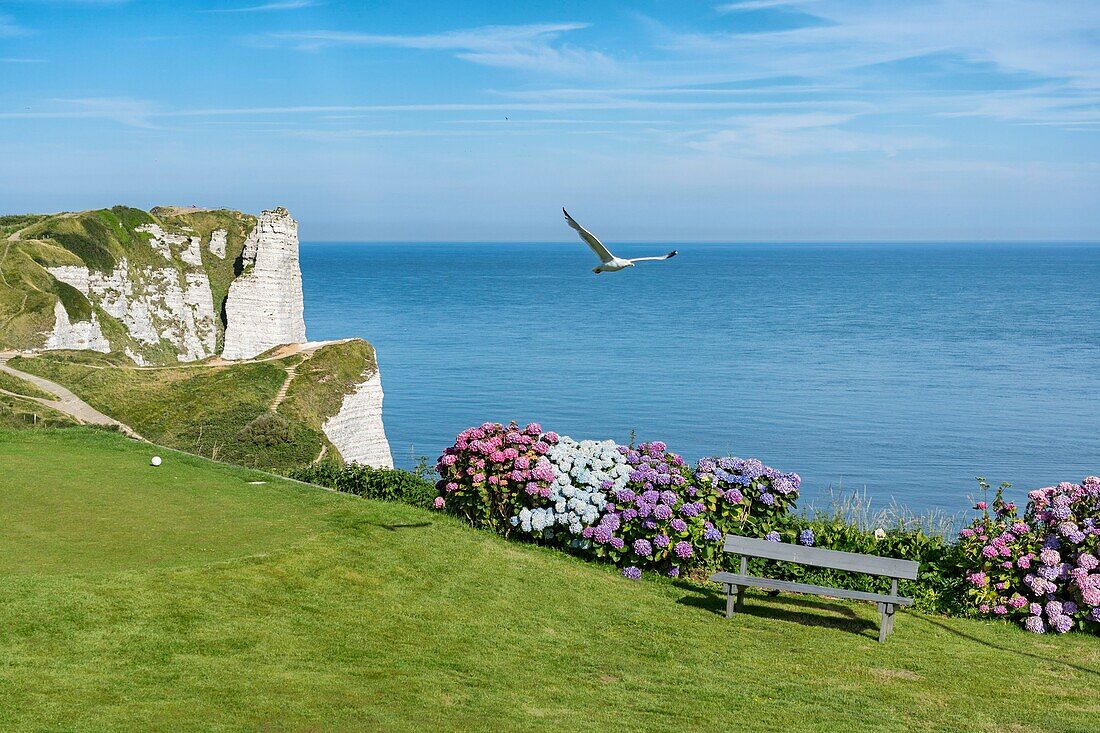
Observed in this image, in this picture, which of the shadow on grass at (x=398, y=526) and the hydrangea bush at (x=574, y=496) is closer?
the shadow on grass at (x=398, y=526)

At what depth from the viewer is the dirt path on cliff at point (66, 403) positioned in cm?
3920

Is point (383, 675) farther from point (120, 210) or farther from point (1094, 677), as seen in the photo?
point (120, 210)

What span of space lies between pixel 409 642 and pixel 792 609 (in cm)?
511

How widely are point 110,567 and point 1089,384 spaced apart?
79.9 m

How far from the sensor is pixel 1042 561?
13.2 meters

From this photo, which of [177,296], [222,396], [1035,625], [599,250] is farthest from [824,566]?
[177,296]

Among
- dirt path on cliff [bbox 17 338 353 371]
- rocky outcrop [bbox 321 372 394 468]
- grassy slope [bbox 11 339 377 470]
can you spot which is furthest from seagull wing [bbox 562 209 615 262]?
dirt path on cliff [bbox 17 338 353 371]

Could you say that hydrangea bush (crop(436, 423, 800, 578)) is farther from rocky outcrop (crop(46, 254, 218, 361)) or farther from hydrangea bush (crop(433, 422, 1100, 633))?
rocky outcrop (crop(46, 254, 218, 361))

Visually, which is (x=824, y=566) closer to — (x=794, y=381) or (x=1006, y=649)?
(x=1006, y=649)

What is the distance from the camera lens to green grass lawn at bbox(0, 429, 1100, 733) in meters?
9.06

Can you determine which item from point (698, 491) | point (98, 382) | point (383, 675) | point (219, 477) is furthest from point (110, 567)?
point (98, 382)

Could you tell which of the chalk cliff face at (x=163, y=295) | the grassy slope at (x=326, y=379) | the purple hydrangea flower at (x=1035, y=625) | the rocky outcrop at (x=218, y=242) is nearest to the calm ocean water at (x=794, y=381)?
the grassy slope at (x=326, y=379)

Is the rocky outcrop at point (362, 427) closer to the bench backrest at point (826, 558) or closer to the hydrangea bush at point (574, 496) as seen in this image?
the hydrangea bush at point (574, 496)

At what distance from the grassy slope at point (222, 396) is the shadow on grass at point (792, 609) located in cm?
2487
